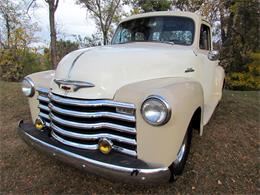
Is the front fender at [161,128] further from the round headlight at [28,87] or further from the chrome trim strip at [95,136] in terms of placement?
the round headlight at [28,87]

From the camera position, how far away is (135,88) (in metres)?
2.43

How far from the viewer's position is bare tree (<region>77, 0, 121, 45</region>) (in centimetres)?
2186

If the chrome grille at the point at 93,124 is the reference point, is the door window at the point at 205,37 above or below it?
above

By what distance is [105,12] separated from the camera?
Result: 22.5m

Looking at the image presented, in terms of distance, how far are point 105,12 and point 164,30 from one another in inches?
791

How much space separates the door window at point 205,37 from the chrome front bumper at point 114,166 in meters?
2.45

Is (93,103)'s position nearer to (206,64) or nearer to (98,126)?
(98,126)

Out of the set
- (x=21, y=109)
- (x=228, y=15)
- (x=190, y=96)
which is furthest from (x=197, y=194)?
(x=228, y=15)

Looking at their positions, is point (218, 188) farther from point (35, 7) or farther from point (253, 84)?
point (253, 84)

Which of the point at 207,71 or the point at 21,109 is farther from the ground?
the point at 207,71

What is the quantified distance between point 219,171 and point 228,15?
478 inches

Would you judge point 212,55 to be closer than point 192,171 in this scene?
No

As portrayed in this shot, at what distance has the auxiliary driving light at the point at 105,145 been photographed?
2.35 meters

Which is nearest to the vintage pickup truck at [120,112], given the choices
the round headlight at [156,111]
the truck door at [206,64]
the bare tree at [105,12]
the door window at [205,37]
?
the round headlight at [156,111]
